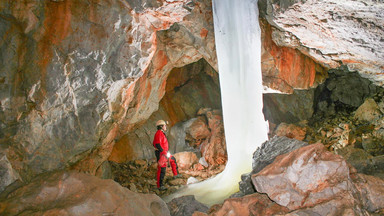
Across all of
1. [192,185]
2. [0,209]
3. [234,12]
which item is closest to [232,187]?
[192,185]

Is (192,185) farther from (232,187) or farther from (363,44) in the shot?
(363,44)

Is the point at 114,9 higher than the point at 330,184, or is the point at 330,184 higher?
the point at 114,9

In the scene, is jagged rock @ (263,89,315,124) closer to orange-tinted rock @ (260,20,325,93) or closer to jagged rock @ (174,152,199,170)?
orange-tinted rock @ (260,20,325,93)

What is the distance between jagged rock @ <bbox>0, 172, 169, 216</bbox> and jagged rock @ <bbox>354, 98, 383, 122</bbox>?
6295 millimetres

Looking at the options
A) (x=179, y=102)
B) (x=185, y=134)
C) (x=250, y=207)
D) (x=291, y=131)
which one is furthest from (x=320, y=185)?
(x=179, y=102)

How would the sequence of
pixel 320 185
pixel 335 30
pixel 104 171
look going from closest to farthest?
pixel 320 185 < pixel 335 30 < pixel 104 171

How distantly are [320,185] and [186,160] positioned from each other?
5.04 m

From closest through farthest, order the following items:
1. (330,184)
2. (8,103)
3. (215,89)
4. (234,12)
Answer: (330,184) < (8,103) < (234,12) < (215,89)

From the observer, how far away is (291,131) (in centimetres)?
812

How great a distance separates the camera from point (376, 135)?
20.1 feet

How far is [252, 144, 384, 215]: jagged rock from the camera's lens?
266 centimetres

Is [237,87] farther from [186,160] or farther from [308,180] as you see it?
[186,160]

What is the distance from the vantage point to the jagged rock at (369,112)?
6.62 meters

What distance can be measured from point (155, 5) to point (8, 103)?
2378mm
